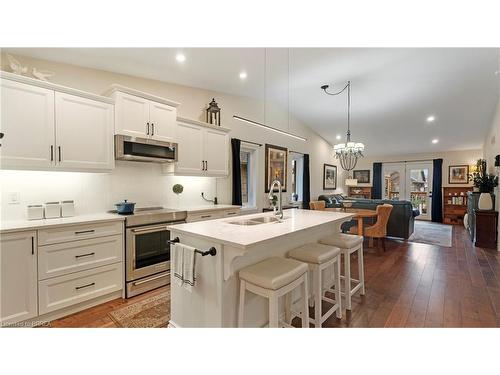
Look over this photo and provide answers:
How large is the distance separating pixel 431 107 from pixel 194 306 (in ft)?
21.1

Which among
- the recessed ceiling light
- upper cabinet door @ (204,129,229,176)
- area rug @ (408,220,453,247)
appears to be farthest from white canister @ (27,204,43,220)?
area rug @ (408,220,453,247)

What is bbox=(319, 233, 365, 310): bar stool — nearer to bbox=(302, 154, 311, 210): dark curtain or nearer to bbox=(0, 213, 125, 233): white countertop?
bbox=(0, 213, 125, 233): white countertop

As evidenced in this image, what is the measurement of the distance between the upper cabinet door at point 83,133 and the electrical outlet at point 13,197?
532 millimetres

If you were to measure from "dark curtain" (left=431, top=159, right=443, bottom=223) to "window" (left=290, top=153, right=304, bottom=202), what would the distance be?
4956mm

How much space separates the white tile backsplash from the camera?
2.40m

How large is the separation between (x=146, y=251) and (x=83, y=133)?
1473mm

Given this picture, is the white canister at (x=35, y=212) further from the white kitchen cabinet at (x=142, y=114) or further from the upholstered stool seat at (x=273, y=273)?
the upholstered stool seat at (x=273, y=273)

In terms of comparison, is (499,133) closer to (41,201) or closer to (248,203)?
(248,203)

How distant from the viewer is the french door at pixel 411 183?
8328 millimetres

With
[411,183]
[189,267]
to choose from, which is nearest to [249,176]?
[189,267]

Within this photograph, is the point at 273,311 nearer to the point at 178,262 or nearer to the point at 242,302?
the point at 242,302

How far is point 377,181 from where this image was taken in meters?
9.12

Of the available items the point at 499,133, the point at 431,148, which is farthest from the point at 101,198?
the point at 431,148

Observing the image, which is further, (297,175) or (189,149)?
(297,175)
